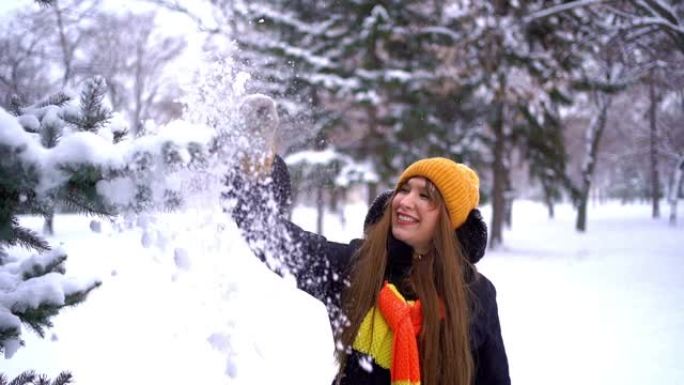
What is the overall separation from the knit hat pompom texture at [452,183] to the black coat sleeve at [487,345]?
0.35 metres

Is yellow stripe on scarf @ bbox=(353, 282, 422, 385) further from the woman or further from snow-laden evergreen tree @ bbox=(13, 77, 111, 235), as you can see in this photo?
snow-laden evergreen tree @ bbox=(13, 77, 111, 235)

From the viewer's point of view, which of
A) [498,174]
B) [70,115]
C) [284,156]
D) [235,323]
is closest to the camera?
[70,115]

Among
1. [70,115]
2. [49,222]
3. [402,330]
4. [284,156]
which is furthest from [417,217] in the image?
[284,156]

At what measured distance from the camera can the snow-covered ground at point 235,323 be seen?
5.90 feet

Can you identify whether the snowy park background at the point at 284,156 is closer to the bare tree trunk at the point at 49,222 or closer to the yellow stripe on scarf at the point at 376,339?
the bare tree trunk at the point at 49,222

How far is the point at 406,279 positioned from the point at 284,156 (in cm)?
864

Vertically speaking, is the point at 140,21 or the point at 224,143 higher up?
the point at 140,21

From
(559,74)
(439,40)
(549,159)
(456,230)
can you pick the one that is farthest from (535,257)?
(456,230)

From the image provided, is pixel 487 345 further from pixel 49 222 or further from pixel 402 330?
pixel 49 222

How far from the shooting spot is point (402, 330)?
1880mm

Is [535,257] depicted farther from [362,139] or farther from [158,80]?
[158,80]

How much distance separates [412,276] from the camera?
209cm

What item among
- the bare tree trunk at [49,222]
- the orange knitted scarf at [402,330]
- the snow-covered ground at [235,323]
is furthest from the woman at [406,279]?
the bare tree trunk at [49,222]

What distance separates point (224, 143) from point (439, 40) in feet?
43.6
